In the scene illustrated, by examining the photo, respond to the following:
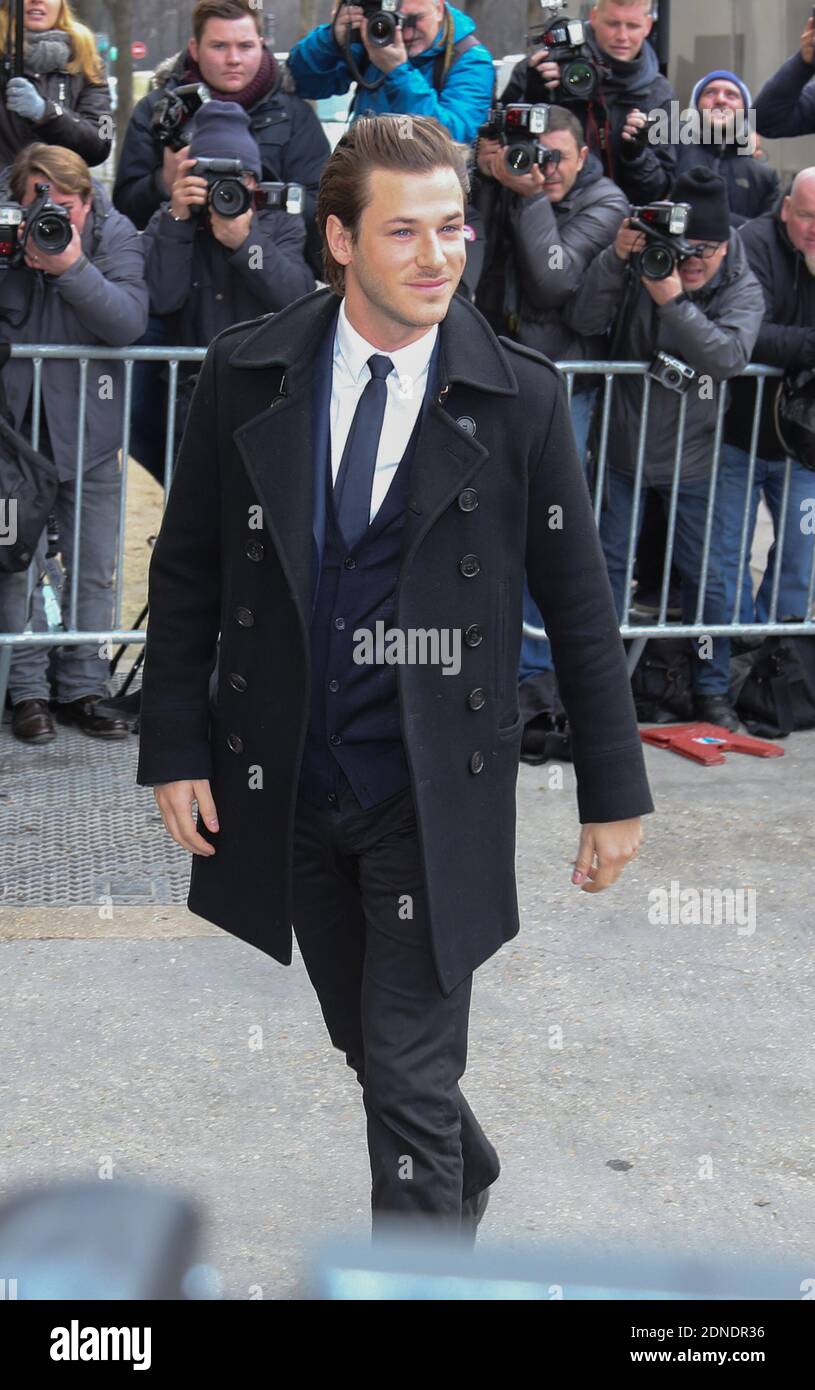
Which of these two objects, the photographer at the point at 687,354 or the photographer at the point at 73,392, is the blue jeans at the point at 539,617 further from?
the photographer at the point at 73,392

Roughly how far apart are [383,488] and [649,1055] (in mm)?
2000

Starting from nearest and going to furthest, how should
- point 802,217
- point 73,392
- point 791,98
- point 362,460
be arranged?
point 362,460 → point 73,392 → point 802,217 → point 791,98

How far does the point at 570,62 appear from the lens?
683 cm

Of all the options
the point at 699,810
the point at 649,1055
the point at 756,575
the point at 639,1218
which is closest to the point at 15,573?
the point at 699,810

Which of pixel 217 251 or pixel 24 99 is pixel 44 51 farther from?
pixel 217 251

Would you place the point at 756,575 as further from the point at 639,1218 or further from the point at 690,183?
the point at 639,1218

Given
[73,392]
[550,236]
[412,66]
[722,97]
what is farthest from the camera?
[722,97]

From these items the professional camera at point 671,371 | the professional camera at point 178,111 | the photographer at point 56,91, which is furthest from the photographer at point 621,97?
the photographer at point 56,91

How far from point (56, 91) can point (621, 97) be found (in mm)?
2131

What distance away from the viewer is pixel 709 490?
6.84 meters

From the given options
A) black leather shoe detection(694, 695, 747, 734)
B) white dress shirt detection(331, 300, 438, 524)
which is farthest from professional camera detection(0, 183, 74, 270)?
white dress shirt detection(331, 300, 438, 524)

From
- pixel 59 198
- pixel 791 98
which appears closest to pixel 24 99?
pixel 59 198

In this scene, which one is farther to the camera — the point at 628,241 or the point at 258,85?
the point at 258,85

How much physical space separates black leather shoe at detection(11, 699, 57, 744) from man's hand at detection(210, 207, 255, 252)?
1717mm
